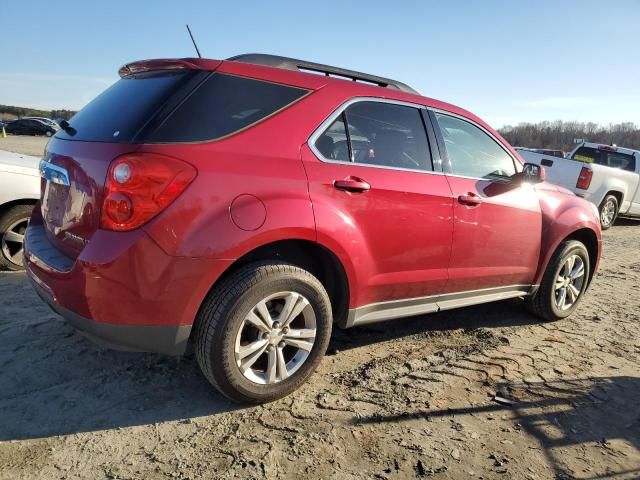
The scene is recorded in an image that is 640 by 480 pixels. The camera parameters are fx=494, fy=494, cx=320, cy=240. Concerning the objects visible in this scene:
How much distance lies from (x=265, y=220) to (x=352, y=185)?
24.6 inches

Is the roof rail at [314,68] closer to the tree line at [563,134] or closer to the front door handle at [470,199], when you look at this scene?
the front door handle at [470,199]

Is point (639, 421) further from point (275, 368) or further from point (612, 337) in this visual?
point (275, 368)

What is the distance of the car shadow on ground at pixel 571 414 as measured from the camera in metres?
2.65

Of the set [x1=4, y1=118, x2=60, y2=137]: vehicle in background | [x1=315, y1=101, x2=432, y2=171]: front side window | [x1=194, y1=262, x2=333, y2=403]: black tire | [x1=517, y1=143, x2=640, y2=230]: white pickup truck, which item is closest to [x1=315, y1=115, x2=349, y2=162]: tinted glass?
[x1=315, y1=101, x2=432, y2=171]: front side window

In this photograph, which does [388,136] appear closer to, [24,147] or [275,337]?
[275,337]

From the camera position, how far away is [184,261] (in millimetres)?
2383

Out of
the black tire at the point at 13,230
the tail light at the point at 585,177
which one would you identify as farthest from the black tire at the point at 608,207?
the black tire at the point at 13,230

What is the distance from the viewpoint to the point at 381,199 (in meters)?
3.04

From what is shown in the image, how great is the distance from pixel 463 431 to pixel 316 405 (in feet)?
2.72

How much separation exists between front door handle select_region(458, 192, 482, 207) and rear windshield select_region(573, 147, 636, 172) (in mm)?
9466

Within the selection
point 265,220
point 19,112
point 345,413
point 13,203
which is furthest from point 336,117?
point 19,112

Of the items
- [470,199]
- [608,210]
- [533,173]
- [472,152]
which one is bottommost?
[608,210]

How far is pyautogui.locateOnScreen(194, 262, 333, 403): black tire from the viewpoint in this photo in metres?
A: 2.54

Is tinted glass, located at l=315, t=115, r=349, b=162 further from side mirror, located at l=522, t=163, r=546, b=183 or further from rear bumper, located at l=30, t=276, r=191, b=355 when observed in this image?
side mirror, located at l=522, t=163, r=546, b=183
